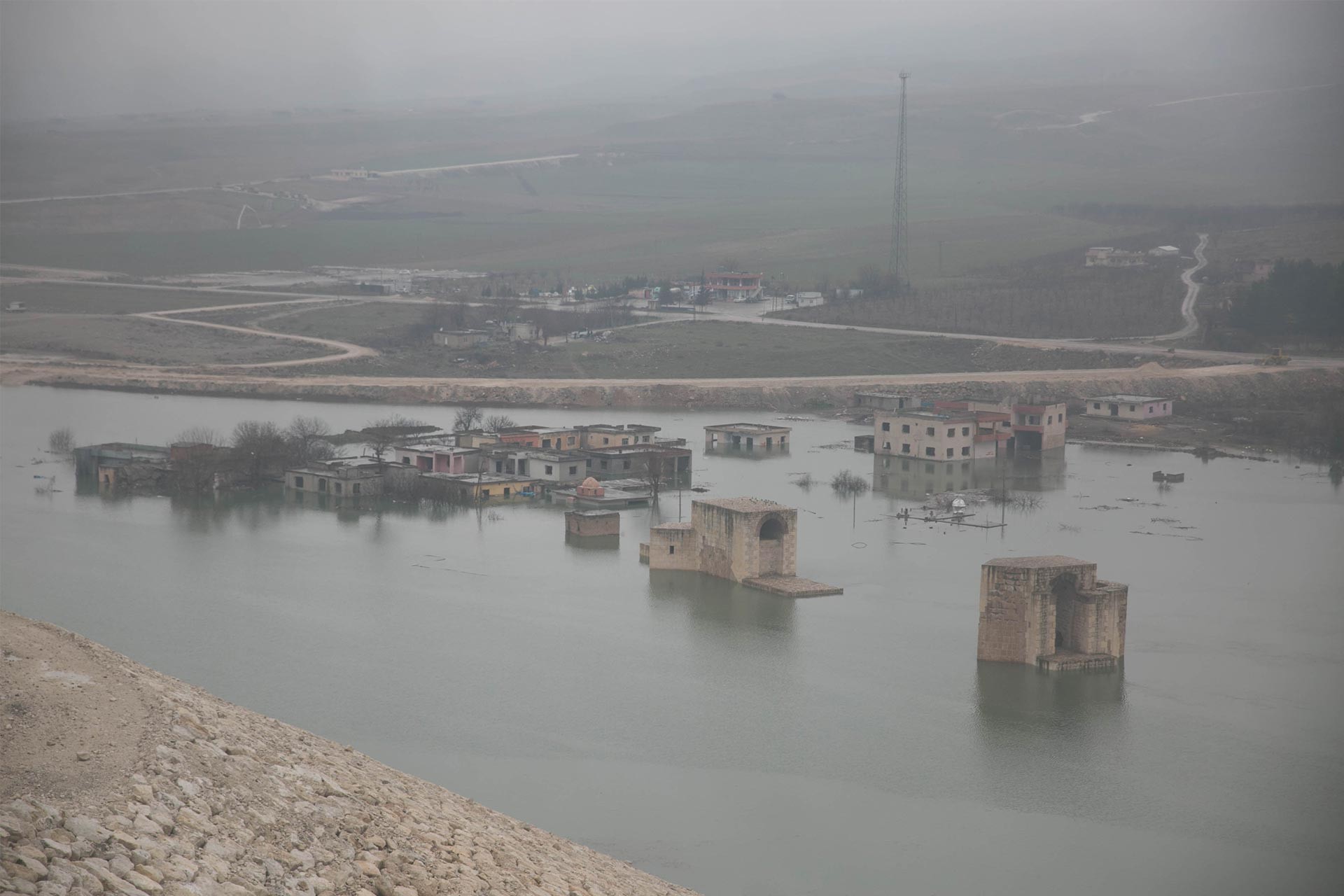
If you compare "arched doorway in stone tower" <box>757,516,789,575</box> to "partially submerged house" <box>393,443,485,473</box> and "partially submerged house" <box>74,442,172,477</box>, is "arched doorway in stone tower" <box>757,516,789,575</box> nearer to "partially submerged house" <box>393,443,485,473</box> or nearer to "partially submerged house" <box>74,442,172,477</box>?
"partially submerged house" <box>393,443,485,473</box>

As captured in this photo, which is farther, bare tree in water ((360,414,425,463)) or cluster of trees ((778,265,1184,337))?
cluster of trees ((778,265,1184,337))

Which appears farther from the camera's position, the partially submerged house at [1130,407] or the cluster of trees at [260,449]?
the partially submerged house at [1130,407]

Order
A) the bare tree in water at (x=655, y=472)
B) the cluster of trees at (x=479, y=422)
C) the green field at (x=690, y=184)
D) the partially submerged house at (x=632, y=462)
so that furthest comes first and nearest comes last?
the green field at (x=690, y=184)
the cluster of trees at (x=479, y=422)
the partially submerged house at (x=632, y=462)
the bare tree in water at (x=655, y=472)

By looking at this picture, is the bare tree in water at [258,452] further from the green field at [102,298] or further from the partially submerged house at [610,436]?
the green field at [102,298]

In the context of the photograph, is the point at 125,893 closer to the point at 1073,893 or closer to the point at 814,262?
the point at 1073,893

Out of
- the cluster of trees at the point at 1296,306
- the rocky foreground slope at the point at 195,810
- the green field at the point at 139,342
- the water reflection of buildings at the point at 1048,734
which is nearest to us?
the rocky foreground slope at the point at 195,810

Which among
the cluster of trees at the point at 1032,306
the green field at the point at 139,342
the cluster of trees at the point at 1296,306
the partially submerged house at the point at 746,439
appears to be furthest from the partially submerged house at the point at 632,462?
the cluster of trees at the point at 1032,306

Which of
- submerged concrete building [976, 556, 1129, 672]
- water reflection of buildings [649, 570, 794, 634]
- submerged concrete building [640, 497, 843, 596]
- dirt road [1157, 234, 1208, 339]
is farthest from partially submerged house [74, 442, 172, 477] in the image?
dirt road [1157, 234, 1208, 339]
